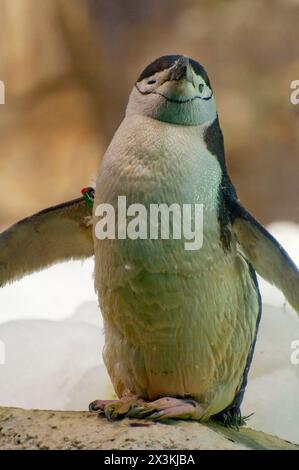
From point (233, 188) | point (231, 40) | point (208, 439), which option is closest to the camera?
point (208, 439)

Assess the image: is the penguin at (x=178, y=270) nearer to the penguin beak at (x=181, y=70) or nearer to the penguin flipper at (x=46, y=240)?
the penguin beak at (x=181, y=70)

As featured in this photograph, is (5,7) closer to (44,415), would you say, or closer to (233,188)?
(233,188)

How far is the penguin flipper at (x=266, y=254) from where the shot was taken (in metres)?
1.23

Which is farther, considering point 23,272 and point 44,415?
point 23,272

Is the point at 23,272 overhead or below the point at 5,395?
overhead

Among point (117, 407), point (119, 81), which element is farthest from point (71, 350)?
point (119, 81)

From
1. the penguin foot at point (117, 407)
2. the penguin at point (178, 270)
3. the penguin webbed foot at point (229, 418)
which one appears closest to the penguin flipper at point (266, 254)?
the penguin at point (178, 270)

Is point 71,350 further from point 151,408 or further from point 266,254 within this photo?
point 266,254

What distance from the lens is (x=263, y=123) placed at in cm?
140

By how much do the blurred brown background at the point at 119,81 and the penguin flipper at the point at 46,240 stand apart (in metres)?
0.06

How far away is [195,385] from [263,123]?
61cm

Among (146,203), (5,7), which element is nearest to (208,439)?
(146,203)

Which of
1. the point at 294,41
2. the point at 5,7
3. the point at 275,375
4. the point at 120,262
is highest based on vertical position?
the point at 5,7

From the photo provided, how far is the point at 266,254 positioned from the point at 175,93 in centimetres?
37
